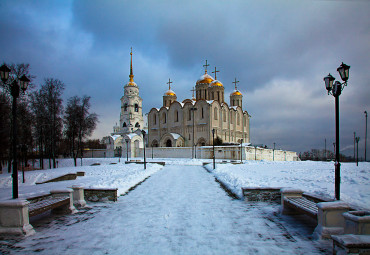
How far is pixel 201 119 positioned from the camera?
157 ft

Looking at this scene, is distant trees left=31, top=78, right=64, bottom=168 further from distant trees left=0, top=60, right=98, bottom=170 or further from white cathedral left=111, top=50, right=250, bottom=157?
white cathedral left=111, top=50, right=250, bottom=157

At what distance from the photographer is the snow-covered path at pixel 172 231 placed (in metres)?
3.87

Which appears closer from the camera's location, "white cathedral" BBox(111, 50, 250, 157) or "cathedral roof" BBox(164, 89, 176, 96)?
"white cathedral" BBox(111, 50, 250, 157)

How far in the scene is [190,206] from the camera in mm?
6578

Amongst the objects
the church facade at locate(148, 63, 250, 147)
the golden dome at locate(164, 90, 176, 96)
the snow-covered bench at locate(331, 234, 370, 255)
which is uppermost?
the golden dome at locate(164, 90, 176, 96)

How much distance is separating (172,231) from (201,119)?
43.4 metres

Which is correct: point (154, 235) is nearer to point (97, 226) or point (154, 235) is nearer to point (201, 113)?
point (97, 226)

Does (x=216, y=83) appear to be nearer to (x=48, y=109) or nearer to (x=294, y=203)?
(x=48, y=109)

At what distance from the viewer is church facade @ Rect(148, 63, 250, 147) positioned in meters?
47.2

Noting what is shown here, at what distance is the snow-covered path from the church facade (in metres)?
37.5

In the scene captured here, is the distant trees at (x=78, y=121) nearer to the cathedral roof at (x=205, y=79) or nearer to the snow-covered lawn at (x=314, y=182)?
the snow-covered lawn at (x=314, y=182)

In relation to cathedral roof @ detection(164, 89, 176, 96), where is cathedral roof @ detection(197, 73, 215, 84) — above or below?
above

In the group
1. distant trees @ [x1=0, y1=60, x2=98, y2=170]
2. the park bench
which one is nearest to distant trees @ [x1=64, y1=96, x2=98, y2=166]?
distant trees @ [x1=0, y1=60, x2=98, y2=170]

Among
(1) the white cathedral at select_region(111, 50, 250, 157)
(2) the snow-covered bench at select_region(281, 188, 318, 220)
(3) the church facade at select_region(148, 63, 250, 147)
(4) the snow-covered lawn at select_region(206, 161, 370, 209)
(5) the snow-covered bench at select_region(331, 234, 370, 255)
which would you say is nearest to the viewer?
(5) the snow-covered bench at select_region(331, 234, 370, 255)
